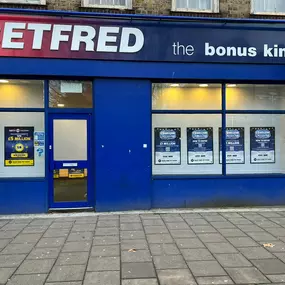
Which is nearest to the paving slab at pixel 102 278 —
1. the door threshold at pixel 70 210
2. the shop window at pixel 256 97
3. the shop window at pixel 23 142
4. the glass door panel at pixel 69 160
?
the door threshold at pixel 70 210

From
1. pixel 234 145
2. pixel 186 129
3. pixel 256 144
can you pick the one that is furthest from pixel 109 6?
pixel 256 144

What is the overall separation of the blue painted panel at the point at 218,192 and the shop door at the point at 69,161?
172 cm

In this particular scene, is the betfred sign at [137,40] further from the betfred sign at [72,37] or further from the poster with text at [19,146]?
the poster with text at [19,146]

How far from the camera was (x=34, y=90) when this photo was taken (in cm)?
723

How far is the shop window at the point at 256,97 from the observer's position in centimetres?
788

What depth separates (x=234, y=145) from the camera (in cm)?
793

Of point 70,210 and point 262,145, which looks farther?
point 262,145

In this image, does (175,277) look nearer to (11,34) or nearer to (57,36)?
(57,36)

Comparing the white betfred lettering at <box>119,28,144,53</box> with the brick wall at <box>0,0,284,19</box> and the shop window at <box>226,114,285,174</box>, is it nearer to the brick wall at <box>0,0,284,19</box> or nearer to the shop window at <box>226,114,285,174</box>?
the brick wall at <box>0,0,284,19</box>

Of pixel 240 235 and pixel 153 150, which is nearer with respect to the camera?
pixel 240 235

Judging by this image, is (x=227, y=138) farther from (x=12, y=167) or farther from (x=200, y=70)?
(x=12, y=167)

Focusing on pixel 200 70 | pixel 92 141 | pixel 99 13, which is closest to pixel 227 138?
pixel 200 70

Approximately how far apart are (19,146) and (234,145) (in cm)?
541

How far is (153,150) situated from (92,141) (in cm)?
157
